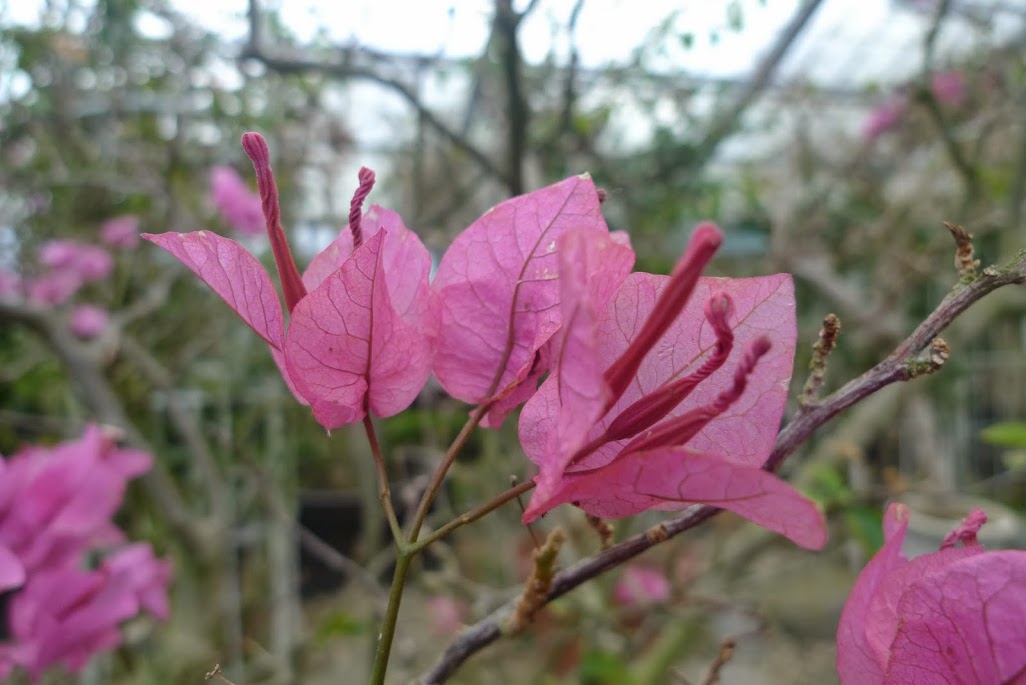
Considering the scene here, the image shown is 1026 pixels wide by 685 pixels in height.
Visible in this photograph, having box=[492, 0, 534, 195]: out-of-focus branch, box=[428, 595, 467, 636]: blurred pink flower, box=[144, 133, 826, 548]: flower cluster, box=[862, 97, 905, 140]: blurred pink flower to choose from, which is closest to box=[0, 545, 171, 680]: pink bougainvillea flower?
box=[144, 133, 826, 548]: flower cluster

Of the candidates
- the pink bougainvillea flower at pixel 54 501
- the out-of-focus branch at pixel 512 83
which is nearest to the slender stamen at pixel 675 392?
the pink bougainvillea flower at pixel 54 501

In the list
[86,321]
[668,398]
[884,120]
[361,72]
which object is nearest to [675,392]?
[668,398]

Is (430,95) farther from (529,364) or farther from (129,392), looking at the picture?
(529,364)

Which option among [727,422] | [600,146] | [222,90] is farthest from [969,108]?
[727,422]

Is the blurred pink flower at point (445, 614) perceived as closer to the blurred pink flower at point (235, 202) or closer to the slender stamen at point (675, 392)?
the blurred pink flower at point (235, 202)

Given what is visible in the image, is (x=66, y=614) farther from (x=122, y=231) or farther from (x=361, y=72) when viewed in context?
(x=122, y=231)

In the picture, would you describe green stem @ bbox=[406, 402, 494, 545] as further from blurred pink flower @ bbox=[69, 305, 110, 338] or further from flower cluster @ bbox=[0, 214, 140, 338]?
blurred pink flower @ bbox=[69, 305, 110, 338]
